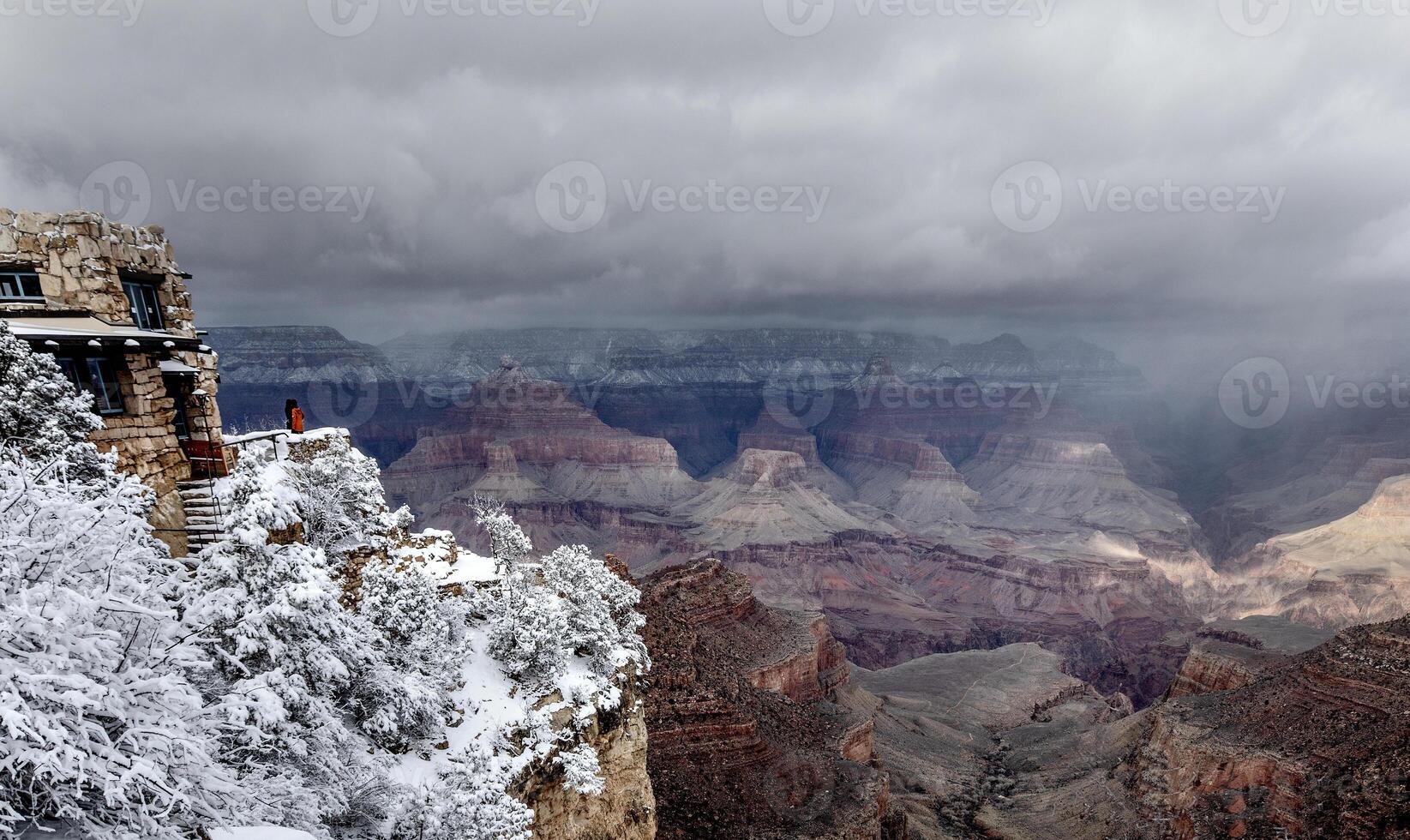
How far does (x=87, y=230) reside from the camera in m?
14.4

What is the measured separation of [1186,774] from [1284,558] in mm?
129048

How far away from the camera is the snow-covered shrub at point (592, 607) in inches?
834

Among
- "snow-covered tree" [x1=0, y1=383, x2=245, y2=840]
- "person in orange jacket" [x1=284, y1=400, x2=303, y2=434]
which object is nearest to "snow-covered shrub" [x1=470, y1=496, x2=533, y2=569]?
"person in orange jacket" [x1=284, y1=400, x2=303, y2=434]

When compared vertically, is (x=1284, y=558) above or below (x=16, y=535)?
below

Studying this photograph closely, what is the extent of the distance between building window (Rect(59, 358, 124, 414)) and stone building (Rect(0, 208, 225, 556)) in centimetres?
2

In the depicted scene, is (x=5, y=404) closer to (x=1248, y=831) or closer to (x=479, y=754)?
(x=479, y=754)

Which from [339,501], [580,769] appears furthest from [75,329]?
[580,769]

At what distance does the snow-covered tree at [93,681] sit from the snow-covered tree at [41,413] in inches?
58.8

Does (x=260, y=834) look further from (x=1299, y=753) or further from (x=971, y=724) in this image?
(x=971, y=724)

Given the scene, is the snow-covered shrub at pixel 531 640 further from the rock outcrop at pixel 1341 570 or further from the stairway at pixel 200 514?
the rock outcrop at pixel 1341 570

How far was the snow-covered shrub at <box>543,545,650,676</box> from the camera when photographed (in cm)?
2117

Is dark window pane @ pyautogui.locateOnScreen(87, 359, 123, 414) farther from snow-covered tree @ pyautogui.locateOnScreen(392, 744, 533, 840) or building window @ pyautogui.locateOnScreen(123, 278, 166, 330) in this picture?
snow-covered tree @ pyautogui.locateOnScreen(392, 744, 533, 840)

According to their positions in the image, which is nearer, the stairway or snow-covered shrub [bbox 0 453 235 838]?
snow-covered shrub [bbox 0 453 235 838]

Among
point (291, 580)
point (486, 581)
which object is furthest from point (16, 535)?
point (486, 581)
